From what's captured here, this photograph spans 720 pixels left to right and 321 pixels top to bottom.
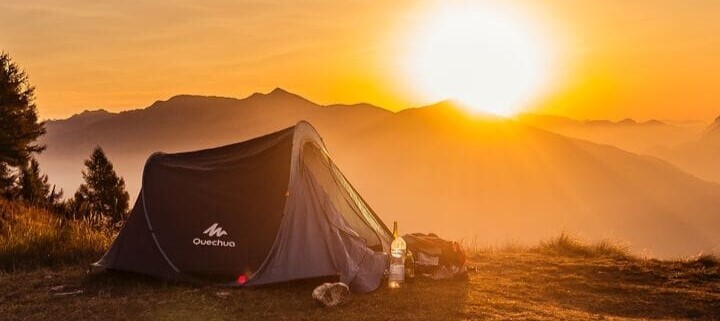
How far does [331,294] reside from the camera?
912 centimetres

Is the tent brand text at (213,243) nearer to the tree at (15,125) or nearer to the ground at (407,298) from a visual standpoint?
the ground at (407,298)

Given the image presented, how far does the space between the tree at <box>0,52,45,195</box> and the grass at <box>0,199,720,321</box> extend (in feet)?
Answer: 85.2

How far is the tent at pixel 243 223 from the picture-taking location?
10297 mm

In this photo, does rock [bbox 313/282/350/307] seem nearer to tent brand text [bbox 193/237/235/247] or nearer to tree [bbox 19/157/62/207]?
tent brand text [bbox 193/237/235/247]

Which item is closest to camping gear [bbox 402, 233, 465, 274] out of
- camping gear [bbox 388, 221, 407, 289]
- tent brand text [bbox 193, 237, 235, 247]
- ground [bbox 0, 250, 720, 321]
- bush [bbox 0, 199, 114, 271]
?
ground [bbox 0, 250, 720, 321]

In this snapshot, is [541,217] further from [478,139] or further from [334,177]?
[334,177]

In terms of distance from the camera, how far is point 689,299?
10633mm

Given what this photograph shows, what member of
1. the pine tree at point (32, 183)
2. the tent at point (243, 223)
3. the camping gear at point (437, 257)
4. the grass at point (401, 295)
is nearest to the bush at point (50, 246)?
the grass at point (401, 295)

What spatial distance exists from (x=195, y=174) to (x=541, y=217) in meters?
155

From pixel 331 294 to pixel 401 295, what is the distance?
119 centimetres

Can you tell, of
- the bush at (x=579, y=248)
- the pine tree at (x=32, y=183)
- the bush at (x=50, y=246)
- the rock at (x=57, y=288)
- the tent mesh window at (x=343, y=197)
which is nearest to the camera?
the rock at (x=57, y=288)

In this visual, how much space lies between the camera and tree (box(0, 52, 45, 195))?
3638 centimetres

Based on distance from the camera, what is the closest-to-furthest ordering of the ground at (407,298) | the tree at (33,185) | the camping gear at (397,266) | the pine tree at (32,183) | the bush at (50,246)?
the ground at (407,298)
the camping gear at (397,266)
the bush at (50,246)
the tree at (33,185)
the pine tree at (32,183)

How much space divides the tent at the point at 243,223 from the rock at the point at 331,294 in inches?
26.8
